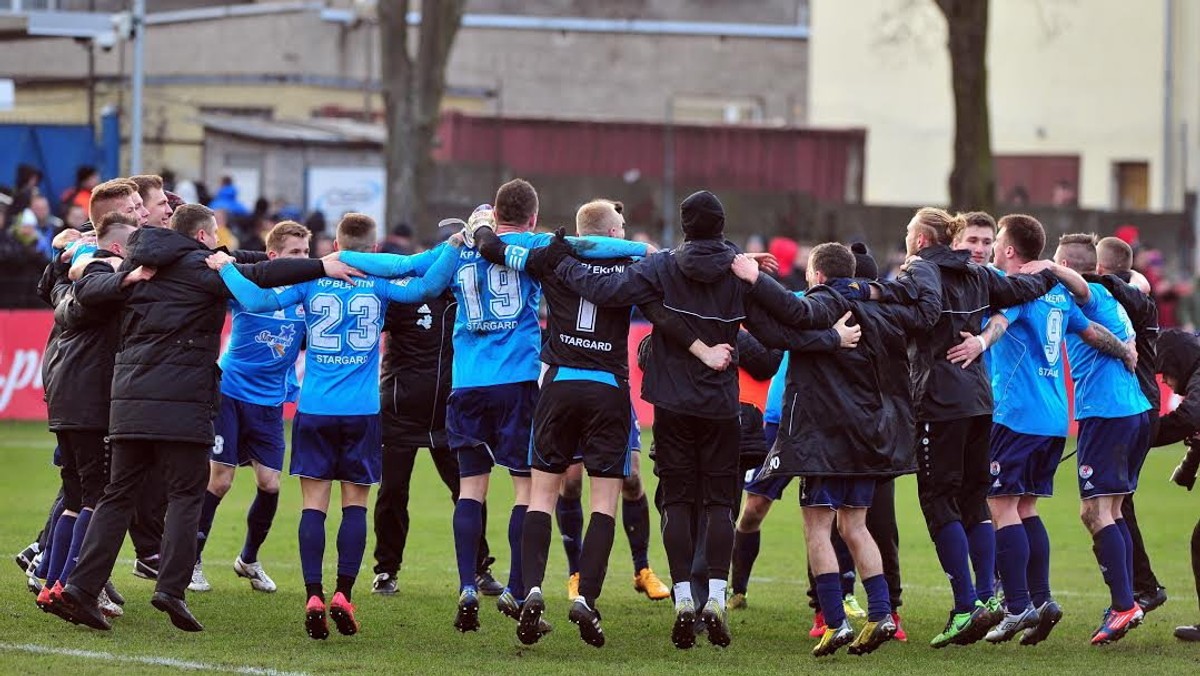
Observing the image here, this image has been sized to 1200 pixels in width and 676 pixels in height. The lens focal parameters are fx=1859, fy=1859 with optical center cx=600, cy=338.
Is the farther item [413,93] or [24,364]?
[413,93]

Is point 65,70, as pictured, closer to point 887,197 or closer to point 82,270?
point 887,197

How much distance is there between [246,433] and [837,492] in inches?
150

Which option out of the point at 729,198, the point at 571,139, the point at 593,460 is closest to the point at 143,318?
the point at 593,460

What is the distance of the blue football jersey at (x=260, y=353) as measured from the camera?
36.4 ft

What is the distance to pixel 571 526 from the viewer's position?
1131 centimetres

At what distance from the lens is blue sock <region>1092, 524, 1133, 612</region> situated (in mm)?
10023

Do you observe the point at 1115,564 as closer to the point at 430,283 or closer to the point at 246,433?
the point at 430,283

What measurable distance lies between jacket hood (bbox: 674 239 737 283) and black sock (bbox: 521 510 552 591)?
1.45 meters

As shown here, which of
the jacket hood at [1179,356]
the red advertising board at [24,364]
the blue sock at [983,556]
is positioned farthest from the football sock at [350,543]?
the red advertising board at [24,364]

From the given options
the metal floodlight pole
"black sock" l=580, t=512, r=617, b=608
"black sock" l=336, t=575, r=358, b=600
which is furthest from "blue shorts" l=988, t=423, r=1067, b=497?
the metal floodlight pole

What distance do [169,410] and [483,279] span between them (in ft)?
5.77

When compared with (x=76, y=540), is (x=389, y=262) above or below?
above

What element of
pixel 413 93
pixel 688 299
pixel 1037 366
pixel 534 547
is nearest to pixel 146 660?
pixel 534 547

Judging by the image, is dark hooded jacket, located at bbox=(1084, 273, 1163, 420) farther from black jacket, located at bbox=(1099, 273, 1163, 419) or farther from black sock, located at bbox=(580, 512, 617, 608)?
black sock, located at bbox=(580, 512, 617, 608)
